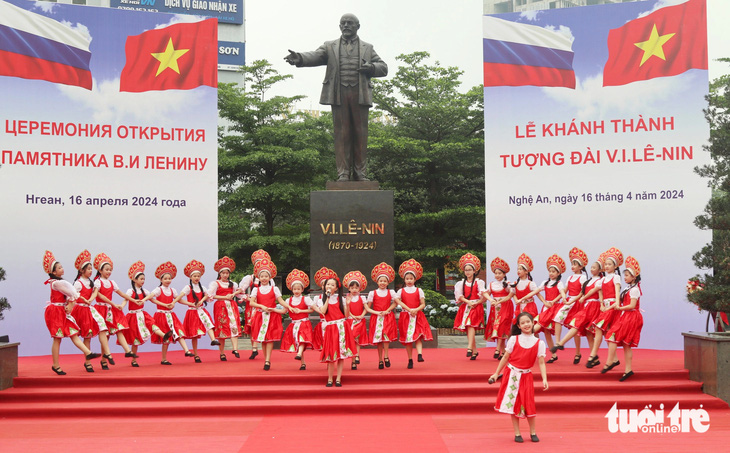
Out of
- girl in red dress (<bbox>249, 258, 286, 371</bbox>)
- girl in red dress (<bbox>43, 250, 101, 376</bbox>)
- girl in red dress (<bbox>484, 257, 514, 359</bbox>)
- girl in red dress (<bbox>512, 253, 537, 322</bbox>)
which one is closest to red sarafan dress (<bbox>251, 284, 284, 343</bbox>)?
girl in red dress (<bbox>249, 258, 286, 371</bbox>)

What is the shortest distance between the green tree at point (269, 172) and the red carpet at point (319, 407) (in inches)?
355

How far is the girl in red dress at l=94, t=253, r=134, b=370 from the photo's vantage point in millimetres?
10234

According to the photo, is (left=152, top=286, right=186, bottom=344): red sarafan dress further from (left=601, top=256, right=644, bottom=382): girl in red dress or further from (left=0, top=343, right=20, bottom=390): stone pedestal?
(left=601, top=256, right=644, bottom=382): girl in red dress

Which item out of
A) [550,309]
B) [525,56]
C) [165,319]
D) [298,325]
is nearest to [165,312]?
[165,319]

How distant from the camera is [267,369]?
980 centimetres

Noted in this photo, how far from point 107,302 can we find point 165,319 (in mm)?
894

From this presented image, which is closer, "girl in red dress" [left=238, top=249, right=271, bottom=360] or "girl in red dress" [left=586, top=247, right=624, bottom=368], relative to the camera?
"girl in red dress" [left=586, top=247, right=624, bottom=368]

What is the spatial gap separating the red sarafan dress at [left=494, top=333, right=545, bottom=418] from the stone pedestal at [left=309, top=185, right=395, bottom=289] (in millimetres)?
5454

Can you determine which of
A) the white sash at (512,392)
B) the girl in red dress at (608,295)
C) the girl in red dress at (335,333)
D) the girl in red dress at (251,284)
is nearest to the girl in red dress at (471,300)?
the girl in red dress at (608,295)

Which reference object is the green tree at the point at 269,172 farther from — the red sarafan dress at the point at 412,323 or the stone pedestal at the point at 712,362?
the stone pedestal at the point at 712,362

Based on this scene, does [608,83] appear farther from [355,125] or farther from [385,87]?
[385,87]

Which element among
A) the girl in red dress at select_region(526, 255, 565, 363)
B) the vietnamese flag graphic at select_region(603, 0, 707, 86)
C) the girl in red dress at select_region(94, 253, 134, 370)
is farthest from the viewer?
the vietnamese flag graphic at select_region(603, 0, 707, 86)

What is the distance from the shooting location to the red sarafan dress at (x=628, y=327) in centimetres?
902

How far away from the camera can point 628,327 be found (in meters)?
9.09
